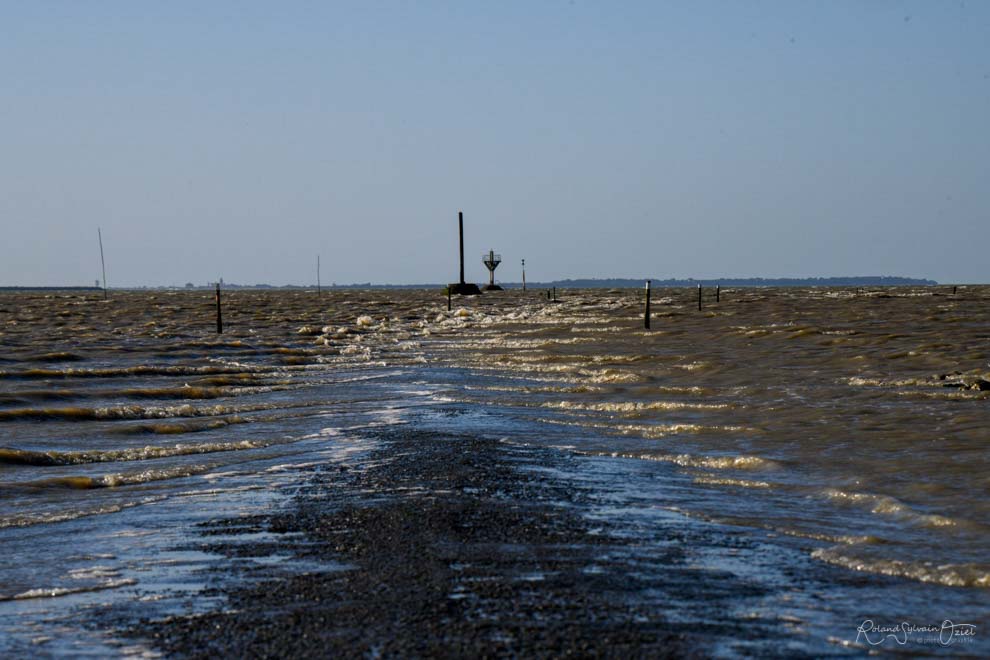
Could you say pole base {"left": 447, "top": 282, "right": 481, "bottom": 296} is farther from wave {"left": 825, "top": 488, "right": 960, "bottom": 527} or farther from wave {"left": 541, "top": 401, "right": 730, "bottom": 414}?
wave {"left": 825, "top": 488, "right": 960, "bottom": 527}

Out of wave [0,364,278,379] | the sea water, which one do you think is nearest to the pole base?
the sea water

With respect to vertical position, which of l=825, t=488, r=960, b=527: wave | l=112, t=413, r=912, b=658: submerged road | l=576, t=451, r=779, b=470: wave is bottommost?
l=576, t=451, r=779, b=470: wave

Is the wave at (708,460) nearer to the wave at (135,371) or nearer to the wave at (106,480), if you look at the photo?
the wave at (106,480)

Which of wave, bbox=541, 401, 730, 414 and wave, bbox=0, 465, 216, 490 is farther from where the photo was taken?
wave, bbox=541, 401, 730, 414

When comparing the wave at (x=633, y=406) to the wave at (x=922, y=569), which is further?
the wave at (x=633, y=406)

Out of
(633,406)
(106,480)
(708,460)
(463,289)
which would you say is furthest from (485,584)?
(463,289)

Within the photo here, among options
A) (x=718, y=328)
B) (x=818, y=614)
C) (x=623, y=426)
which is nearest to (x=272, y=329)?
(x=718, y=328)

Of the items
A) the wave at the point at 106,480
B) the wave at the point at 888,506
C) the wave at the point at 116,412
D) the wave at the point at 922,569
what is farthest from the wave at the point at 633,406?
the wave at the point at 922,569

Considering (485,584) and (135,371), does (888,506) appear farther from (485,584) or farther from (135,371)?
(135,371)

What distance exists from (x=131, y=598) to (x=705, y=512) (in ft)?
14.3

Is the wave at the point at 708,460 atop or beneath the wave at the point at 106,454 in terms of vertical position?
atop

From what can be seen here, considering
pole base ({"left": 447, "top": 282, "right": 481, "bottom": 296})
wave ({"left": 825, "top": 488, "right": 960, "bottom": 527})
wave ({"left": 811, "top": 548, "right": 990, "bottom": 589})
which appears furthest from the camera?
pole base ({"left": 447, "top": 282, "right": 481, "bottom": 296})

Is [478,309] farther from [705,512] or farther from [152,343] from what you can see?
[705,512]

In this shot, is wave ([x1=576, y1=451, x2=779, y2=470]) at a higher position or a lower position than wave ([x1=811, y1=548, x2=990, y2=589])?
lower
